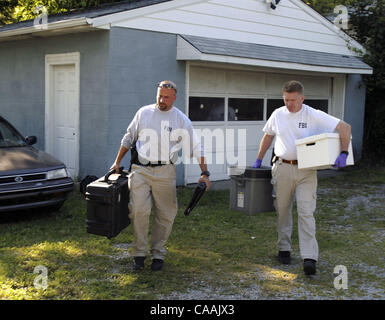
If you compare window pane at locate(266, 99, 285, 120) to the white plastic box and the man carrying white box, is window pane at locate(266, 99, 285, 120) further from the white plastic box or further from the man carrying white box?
the white plastic box

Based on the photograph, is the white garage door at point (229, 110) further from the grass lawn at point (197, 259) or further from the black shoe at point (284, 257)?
the black shoe at point (284, 257)

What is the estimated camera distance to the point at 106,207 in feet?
16.3

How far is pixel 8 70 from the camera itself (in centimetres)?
1152

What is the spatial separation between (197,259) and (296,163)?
156 cm

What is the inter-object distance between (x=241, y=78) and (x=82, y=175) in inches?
164

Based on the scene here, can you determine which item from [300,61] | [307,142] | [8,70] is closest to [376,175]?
[300,61]

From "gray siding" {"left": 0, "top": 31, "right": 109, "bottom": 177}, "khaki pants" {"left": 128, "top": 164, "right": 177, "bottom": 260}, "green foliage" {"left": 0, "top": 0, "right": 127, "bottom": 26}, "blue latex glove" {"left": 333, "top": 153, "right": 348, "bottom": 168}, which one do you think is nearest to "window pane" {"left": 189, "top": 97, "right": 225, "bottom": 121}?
"gray siding" {"left": 0, "top": 31, "right": 109, "bottom": 177}

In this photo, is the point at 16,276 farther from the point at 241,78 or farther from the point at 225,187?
the point at 241,78

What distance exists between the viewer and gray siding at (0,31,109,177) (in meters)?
9.14

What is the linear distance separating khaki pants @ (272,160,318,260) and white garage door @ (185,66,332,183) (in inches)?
195

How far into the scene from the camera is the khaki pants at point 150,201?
5.07 m

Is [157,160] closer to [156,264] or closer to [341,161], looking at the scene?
[156,264]

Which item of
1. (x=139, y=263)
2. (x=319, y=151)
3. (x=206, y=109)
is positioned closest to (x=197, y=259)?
(x=139, y=263)

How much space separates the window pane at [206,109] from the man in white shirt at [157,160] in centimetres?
523
